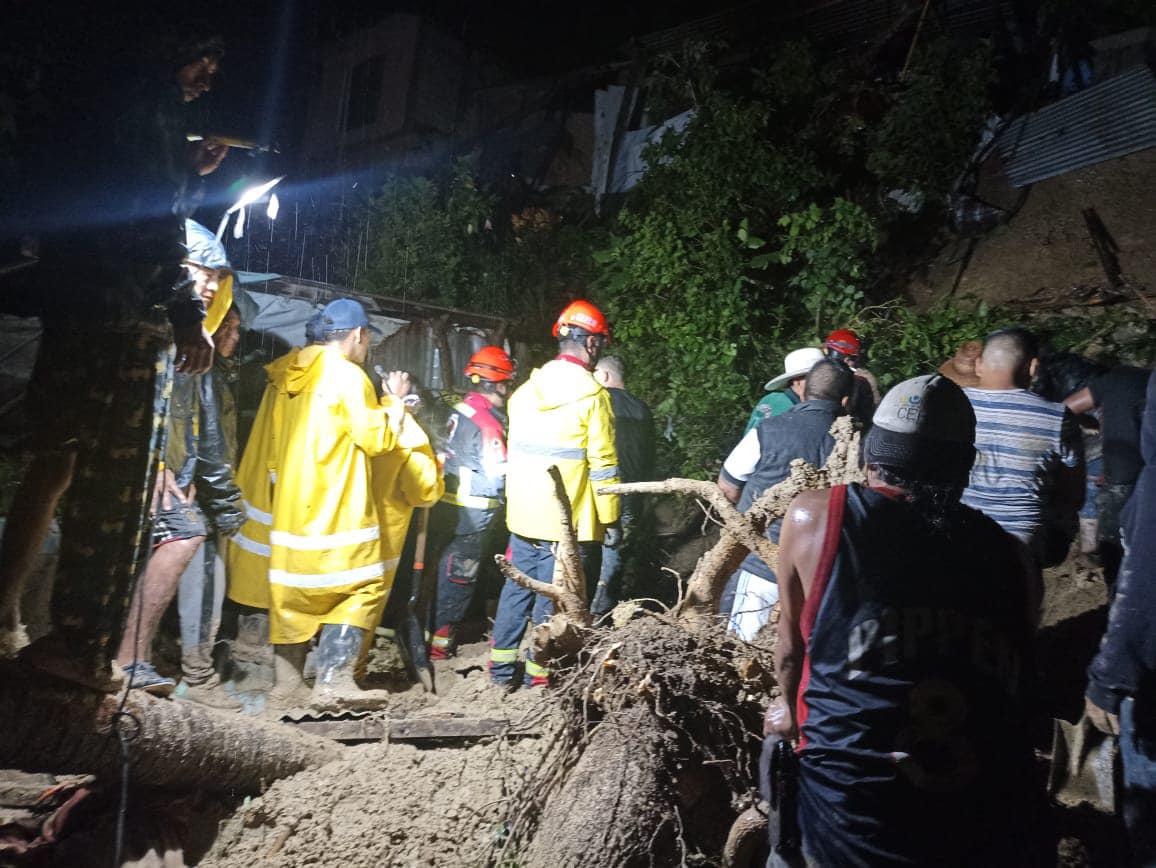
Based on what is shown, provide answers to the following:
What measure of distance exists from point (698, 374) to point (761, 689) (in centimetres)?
535

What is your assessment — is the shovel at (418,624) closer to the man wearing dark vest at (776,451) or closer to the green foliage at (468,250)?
the man wearing dark vest at (776,451)

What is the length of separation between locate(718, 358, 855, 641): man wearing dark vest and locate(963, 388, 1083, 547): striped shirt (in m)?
0.75

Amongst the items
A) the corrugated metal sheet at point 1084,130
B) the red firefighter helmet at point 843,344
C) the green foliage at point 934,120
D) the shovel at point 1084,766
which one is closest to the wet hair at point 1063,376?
the red firefighter helmet at point 843,344

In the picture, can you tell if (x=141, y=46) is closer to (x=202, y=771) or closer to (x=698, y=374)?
(x=202, y=771)

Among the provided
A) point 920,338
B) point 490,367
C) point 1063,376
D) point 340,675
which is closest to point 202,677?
point 340,675

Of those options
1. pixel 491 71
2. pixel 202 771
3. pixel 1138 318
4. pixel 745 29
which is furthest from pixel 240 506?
pixel 491 71

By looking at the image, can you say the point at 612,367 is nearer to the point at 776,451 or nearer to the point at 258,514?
the point at 776,451

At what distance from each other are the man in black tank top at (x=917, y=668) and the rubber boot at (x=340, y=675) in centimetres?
298

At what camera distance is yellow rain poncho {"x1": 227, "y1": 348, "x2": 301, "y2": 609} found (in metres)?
4.85

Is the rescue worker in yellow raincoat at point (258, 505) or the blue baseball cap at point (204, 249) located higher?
the blue baseball cap at point (204, 249)

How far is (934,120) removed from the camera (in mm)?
8867

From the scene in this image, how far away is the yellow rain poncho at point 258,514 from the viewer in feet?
15.9

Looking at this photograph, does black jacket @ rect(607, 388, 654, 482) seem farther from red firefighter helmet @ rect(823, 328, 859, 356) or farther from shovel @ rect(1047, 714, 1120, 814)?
shovel @ rect(1047, 714, 1120, 814)

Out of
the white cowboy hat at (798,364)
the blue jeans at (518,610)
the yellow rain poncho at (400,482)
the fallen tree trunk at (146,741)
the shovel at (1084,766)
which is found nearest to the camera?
the fallen tree trunk at (146,741)
